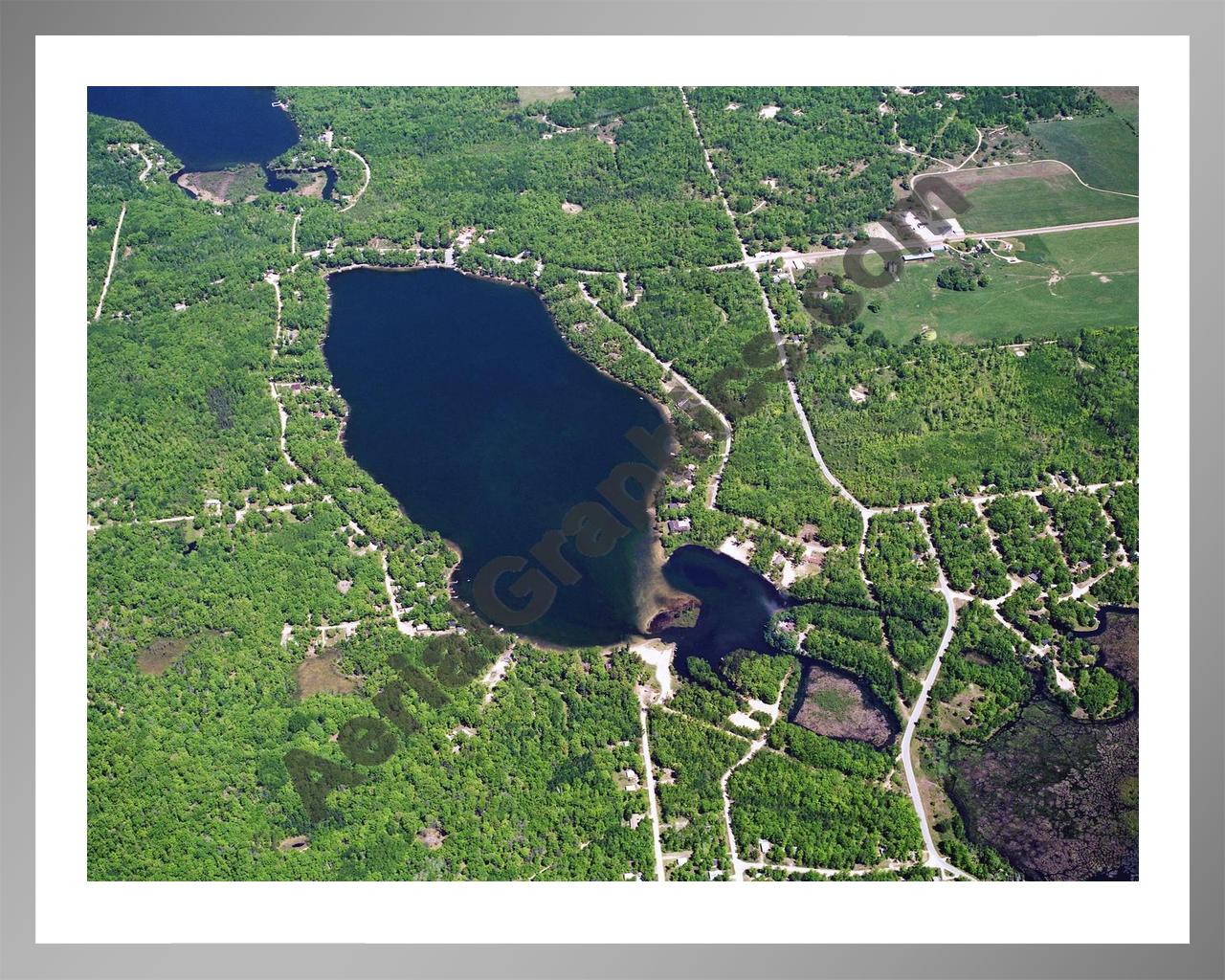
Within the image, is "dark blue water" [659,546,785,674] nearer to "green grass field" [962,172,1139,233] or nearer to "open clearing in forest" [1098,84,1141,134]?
"green grass field" [962,172,1139,233]

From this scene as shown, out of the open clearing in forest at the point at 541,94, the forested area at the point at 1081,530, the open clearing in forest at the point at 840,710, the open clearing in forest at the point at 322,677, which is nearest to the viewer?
the open clearing in forest at the point at 840,710

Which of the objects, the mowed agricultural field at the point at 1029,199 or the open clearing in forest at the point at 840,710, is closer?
the open clearing in forest at the point at 840,710

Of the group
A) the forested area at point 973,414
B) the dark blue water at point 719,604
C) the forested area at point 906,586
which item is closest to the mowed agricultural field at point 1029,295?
the forested area at point 973,414

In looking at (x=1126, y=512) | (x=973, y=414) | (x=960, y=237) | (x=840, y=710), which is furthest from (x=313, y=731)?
(x=960, y=237)

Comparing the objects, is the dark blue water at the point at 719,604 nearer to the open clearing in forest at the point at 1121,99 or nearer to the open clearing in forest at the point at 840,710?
the open clearing in forest at the point at 840,710
